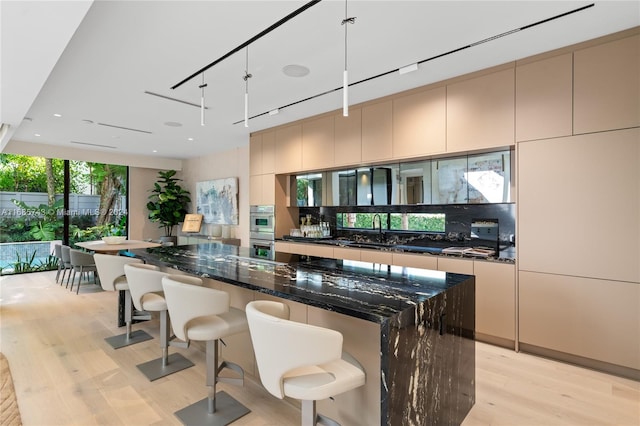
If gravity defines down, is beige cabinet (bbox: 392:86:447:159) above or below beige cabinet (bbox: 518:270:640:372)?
above

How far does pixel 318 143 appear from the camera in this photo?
487 cm

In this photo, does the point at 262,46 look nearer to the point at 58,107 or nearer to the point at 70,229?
the point at 58,107

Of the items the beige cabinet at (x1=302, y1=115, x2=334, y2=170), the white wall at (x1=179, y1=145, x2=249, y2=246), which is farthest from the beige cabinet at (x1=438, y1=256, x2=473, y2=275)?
the white wall at (x1=179, y1=145, x2=249, y2=246)

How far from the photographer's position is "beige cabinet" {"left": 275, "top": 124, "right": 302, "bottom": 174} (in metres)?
5.16

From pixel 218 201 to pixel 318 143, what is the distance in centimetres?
378

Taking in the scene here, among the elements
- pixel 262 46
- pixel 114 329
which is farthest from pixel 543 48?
pixel 114 329

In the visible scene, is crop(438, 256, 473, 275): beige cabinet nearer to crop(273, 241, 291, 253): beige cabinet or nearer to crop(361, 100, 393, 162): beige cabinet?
crop(361, 100, 393, 162): beige cabinet

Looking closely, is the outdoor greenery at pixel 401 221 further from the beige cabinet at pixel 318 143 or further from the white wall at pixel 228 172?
the white wall at pixel 228 172

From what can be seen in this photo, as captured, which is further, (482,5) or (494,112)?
(494,112)

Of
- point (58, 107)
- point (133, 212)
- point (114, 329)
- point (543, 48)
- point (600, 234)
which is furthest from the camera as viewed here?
point (133, 212)

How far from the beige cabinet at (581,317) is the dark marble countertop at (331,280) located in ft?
4.65

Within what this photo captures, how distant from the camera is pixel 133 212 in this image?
851 centimetres

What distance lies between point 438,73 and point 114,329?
15.0 ft

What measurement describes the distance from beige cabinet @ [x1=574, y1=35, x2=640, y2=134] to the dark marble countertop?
75.9 inches
